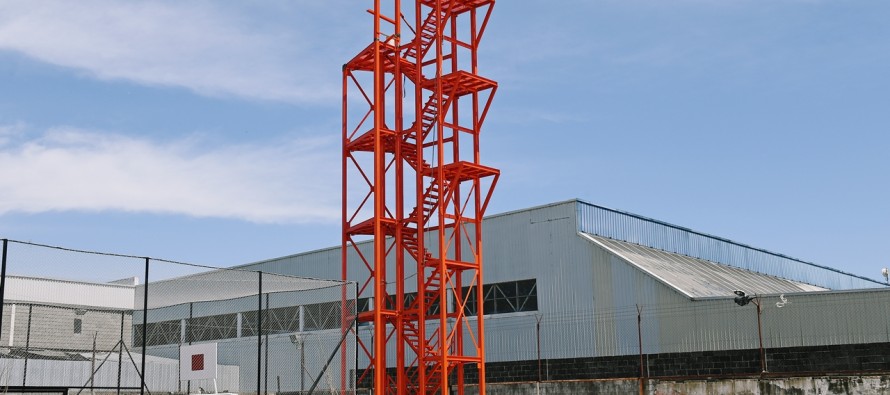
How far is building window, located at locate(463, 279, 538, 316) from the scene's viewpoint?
41.1 metres

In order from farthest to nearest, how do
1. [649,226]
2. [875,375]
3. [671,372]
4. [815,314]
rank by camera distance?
[649,226]
[671,372]
[815,314]
[875,375]

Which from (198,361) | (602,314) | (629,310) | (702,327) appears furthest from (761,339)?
(198,361)

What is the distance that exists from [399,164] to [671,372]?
1230cm

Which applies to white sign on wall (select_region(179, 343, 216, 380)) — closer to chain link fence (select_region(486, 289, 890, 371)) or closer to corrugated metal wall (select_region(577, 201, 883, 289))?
chain link fence (select_region(486, 289, 890, 371))

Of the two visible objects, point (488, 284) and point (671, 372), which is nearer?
point (671, 372)

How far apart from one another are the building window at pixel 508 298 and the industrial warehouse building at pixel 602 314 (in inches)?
2.0

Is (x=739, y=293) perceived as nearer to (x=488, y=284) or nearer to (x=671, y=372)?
(x=671, y=372)

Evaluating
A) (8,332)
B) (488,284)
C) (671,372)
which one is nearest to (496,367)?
(488,284)

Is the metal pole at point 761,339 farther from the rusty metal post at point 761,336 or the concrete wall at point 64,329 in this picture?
the concrete wall at point 64,329

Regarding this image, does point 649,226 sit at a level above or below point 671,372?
above

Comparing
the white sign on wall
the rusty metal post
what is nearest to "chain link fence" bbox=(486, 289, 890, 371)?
the rusty metal post

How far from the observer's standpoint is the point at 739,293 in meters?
34.9

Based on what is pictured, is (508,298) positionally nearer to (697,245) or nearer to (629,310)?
(629,310)

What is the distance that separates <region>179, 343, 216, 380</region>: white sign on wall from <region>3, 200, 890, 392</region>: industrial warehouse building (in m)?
2.27
